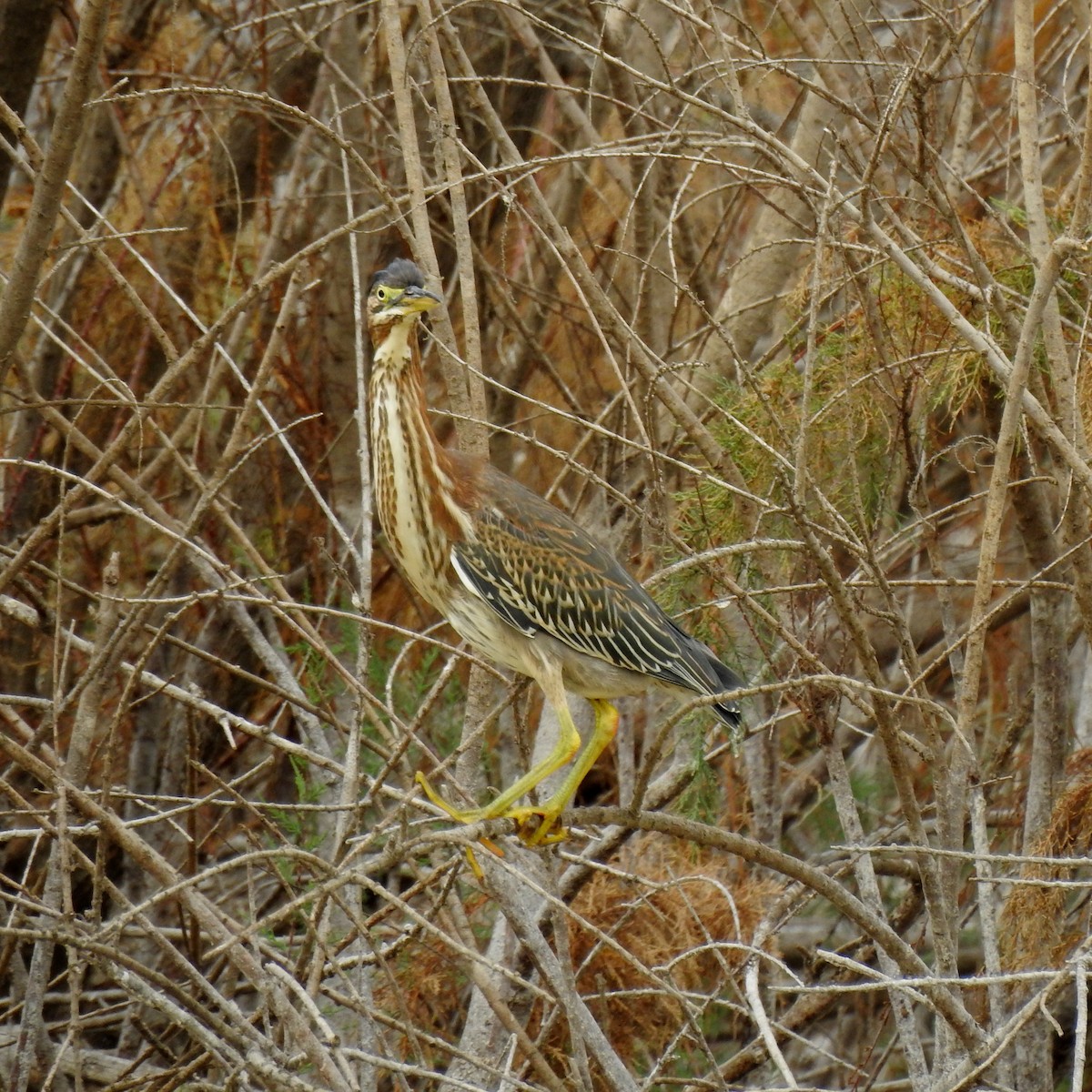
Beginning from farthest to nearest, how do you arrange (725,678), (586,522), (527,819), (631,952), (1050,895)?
(586,522) < (631,952) < (725,678) < (527,819) < (1050,895)

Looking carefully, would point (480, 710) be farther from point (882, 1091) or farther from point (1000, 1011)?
point (882, 1091)

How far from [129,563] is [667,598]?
2.52m

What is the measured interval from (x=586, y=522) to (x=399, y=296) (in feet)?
5.30

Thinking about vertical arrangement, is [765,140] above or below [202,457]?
above

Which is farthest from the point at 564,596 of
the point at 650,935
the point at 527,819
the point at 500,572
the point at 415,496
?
the point at 650,935

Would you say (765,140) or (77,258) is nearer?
(765,140)

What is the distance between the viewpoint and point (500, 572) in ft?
12.8

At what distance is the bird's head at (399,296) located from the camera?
379 centimetres

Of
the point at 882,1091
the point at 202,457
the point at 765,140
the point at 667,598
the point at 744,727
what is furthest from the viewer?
the point at 202,457

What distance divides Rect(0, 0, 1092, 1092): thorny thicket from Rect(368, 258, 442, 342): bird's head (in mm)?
201

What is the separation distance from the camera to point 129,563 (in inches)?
234

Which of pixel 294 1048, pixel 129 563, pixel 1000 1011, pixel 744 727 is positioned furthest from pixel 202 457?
pixel 1000 1011

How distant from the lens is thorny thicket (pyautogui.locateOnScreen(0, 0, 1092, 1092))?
2.86 meters

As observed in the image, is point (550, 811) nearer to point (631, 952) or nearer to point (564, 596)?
point (564, 596)
